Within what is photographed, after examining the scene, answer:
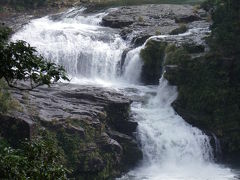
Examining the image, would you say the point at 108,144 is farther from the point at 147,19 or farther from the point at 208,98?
the point at 147,19

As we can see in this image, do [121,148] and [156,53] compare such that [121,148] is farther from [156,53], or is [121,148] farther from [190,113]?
[156,53]

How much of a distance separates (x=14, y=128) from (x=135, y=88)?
1179 centimetres

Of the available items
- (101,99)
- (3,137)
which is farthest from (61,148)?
(101,99)

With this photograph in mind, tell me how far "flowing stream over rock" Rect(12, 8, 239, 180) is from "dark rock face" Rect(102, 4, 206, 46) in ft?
3.14

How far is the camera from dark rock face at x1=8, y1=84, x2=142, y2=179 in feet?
73.4

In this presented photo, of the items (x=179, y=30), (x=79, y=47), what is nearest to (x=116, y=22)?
(x=79, y=47)

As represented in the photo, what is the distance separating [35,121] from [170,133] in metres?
7.24

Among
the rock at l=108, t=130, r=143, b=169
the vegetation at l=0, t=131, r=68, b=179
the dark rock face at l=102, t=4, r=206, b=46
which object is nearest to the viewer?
the vegetation at l=0, t=131, r=68, b=179

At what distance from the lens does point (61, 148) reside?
22141 mm

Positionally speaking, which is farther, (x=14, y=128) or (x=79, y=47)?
(x=79, y=47)

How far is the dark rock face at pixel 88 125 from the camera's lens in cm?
2238

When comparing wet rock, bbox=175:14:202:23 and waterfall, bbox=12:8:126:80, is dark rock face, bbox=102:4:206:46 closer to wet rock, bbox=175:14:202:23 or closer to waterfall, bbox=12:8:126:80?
wet rock, bbox=175:14:202:23

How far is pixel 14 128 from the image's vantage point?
68.9 ft

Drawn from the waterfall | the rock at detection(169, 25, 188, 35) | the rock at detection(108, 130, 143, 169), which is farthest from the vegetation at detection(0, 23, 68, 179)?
the rock at detection(169, 25, 188, 35)
